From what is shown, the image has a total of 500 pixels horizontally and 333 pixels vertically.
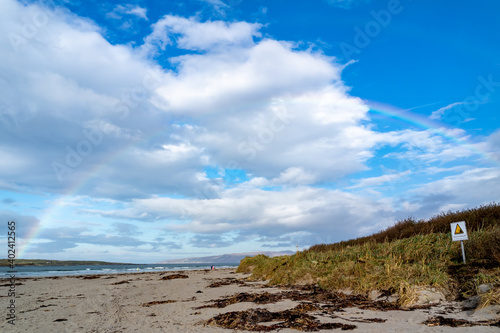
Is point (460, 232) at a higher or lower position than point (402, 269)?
higher

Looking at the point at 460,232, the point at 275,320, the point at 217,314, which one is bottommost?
the point at 217,314

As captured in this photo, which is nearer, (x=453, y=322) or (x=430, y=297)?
(x=453, y=322)

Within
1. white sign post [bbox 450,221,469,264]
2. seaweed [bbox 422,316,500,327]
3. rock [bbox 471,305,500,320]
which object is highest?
white sign post [bbox 450,221,469,264]

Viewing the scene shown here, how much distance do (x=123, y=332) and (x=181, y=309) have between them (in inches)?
98.2

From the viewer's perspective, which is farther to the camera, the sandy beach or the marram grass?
the marram grass

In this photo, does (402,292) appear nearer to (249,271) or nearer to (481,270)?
(481,270)

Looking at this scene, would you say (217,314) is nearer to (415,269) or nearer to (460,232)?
(415,269)

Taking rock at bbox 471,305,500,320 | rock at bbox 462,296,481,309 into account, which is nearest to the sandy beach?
rock at bbox 471,305,500,320

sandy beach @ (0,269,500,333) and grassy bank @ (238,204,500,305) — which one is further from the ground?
grassy bank @ (238,204,500,305)

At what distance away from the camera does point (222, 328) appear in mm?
5941

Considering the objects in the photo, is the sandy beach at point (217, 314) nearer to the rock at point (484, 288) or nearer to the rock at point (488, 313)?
the rock at point (488, 313)

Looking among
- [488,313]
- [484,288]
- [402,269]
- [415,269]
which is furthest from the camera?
[402,269]

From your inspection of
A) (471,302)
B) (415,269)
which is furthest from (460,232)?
(471,302)

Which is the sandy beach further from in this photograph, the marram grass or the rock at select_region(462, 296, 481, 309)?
the marram grass
